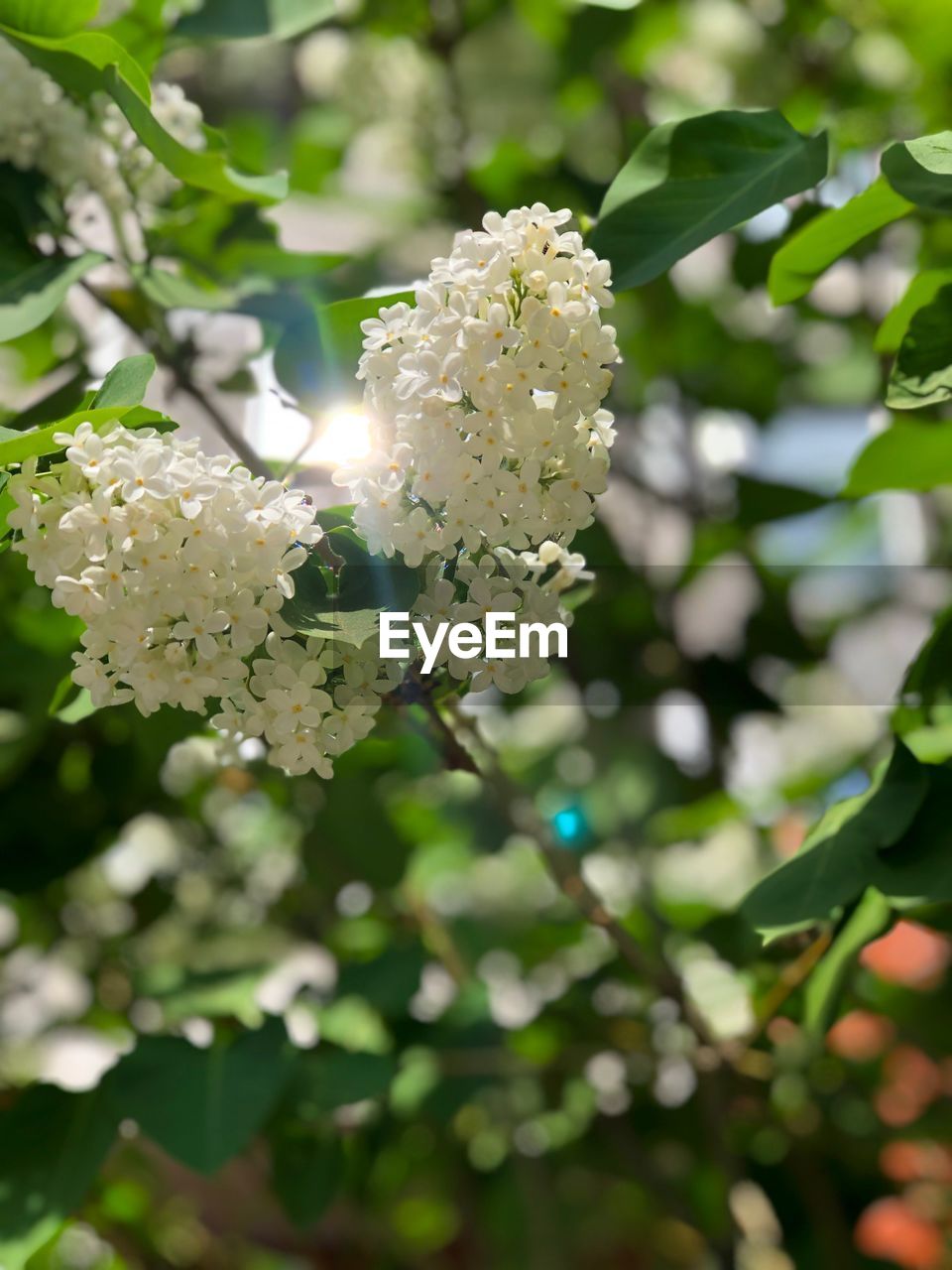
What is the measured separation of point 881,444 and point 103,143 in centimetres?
41

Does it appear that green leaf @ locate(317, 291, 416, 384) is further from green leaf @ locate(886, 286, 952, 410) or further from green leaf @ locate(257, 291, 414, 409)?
green leaf @ locate(886, 286, 952, 410)

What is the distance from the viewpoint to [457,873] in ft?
3.34

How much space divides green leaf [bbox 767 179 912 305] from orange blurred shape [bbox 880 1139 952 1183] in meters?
0.75

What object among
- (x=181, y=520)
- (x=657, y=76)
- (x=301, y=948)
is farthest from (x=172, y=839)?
(x=657, y=76)

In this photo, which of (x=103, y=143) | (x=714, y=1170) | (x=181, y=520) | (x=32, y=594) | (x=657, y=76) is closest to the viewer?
(x=181, y=520)

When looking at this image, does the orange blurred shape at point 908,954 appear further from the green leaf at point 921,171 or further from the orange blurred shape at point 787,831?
the green leaf at point 921,171

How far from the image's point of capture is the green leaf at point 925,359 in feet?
1.67

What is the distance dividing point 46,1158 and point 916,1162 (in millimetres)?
828

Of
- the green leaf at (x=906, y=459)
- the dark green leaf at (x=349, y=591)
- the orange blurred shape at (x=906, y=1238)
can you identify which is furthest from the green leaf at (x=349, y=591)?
the orange blurred shape at (x=906, y=1238)

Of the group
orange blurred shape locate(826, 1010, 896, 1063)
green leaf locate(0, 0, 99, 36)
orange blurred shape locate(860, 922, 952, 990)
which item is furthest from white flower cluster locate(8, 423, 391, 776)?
orange blurred shape locate(860, 922, 952, 990)

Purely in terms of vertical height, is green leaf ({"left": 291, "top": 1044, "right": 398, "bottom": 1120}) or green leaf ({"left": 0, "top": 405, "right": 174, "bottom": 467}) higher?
green leaf ({"left": 0, "top": 405, "right": 174, "bottom": 467})

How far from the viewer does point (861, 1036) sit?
1.17 meters

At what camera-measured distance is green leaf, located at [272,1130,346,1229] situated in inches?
28.7

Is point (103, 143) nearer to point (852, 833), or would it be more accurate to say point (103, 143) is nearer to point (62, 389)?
point (62, 389)
